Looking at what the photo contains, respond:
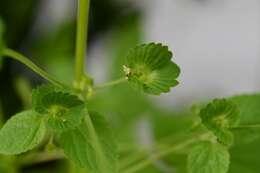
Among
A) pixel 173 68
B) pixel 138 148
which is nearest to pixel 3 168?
pixel 138 148

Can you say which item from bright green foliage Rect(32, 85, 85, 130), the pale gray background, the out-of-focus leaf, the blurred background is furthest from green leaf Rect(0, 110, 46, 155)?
the pale gray background

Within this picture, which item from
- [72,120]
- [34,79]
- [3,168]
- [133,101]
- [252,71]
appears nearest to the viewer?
[72,120]

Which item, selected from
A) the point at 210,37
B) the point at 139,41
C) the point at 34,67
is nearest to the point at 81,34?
the point at 34,67

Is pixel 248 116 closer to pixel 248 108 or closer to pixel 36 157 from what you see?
pixel 248 108

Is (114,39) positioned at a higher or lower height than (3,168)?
higher

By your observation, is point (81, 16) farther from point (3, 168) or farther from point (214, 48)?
point (214, 48)

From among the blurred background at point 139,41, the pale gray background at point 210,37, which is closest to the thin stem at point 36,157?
the blurred background at point 139,41

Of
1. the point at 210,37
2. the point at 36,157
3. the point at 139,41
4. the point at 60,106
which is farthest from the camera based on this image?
the point at 210,37
